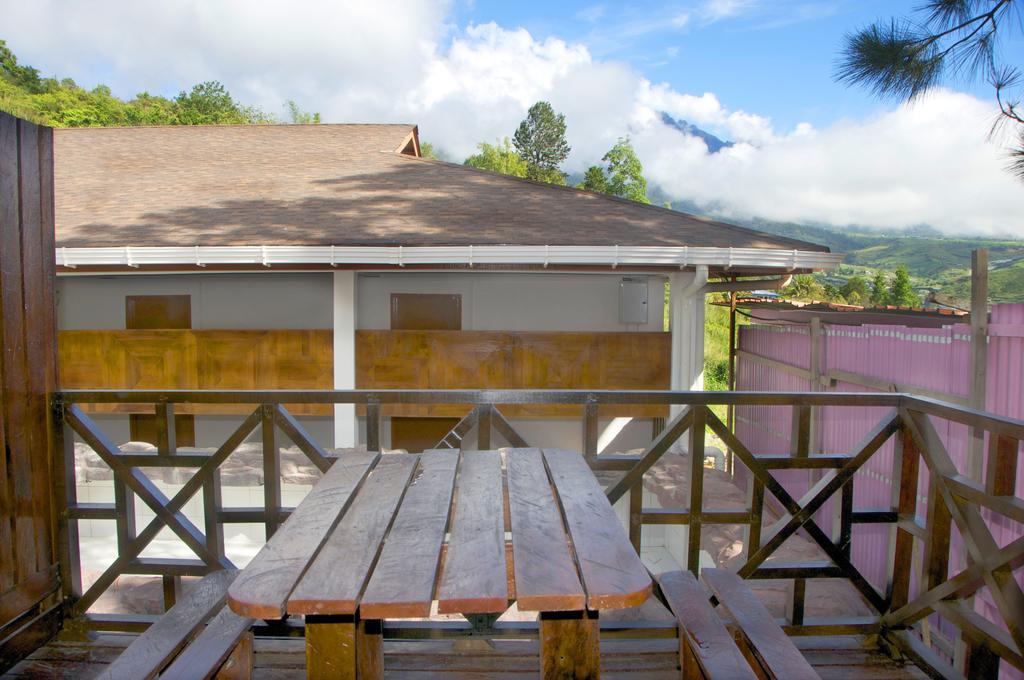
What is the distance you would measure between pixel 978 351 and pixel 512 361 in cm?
425

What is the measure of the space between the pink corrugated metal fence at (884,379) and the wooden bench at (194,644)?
2513 millimetres

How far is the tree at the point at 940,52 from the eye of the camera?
6031mm

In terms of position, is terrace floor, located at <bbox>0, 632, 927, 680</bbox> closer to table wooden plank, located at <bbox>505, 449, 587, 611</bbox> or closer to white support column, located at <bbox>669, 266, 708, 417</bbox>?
table wooden plank, located at <bbox>505, 449, 587, 611</bbox>

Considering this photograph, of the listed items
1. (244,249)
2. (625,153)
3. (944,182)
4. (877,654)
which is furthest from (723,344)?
(944,182)

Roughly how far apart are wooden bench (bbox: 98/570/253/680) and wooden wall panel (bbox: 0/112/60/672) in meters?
0.83

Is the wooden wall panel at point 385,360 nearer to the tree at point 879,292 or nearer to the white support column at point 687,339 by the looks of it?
the white support column at point 687,339

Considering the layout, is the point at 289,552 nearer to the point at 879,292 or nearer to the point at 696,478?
the point at 696,478

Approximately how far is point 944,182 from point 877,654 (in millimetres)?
198959

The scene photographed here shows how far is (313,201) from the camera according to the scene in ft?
25.7

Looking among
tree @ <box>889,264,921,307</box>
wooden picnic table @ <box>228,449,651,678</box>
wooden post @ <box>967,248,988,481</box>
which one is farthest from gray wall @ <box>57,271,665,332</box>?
tree @ <box>889,264,921,307</box>

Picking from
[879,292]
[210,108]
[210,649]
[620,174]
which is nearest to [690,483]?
[210,649]

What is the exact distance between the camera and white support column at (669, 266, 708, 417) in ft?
23.4

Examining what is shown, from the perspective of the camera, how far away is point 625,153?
3725cm

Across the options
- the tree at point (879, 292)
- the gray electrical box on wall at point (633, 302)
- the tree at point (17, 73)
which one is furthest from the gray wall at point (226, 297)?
the tree at point (879, 292)
